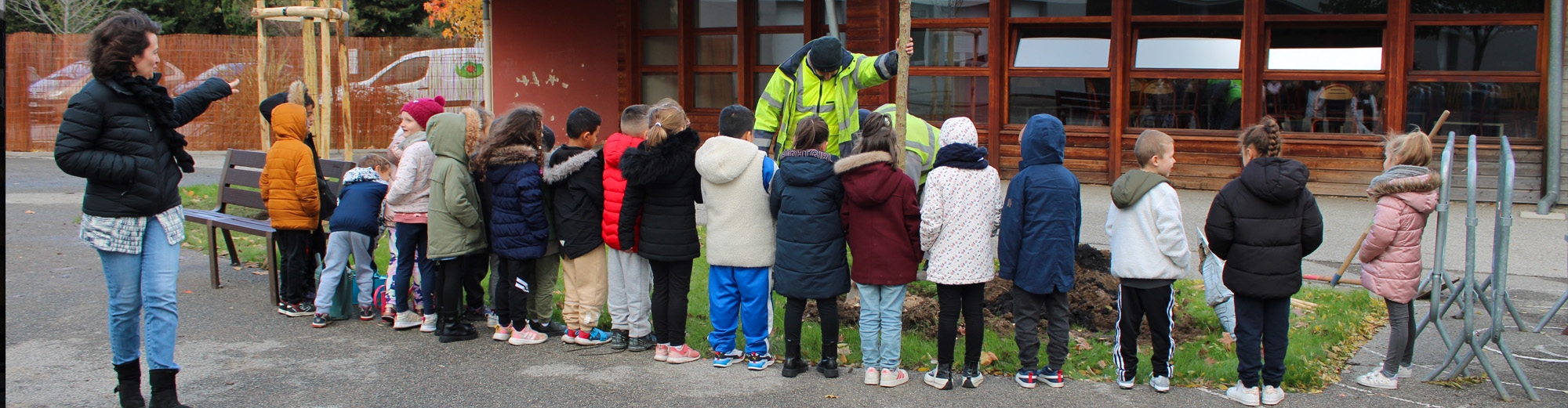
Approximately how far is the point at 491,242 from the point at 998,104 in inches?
300

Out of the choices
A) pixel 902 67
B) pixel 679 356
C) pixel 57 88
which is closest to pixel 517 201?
pixel 679 356

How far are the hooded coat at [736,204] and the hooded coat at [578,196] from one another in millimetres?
668

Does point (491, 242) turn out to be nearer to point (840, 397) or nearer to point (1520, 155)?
point (840, 397)

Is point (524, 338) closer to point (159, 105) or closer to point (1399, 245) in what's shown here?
point (159, 105)

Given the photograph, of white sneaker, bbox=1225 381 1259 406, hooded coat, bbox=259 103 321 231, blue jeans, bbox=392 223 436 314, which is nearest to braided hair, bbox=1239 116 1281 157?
white sneaker, bbox=1225 381 1259 406

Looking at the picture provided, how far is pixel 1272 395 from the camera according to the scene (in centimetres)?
460

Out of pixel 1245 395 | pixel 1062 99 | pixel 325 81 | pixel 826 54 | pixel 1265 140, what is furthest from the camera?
pixel 1062 99

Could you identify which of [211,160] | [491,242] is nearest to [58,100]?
[211,160]

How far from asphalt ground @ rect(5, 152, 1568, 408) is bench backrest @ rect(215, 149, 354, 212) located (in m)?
1.03

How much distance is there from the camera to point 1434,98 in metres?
10.7

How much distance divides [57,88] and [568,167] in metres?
16.7

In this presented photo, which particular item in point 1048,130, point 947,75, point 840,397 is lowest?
point 840,397

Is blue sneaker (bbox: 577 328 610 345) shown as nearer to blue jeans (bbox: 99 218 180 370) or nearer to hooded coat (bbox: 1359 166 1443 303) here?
blue jeans (bbox: 99 218 180 370)

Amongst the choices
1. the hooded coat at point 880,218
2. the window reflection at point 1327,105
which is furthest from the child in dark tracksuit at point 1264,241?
the window reflection at point 1327,105
